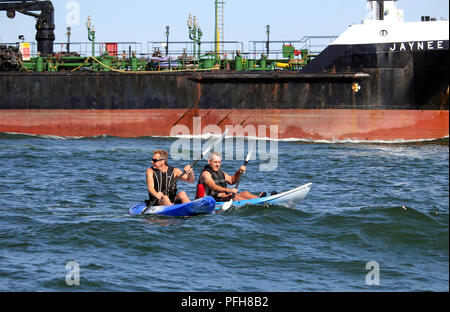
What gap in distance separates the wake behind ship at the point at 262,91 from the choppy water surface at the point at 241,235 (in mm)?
5483

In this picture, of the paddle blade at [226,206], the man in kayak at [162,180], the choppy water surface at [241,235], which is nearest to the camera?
the choppy water surface at [241,235]

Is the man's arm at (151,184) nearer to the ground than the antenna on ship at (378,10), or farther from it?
nearer to the ground

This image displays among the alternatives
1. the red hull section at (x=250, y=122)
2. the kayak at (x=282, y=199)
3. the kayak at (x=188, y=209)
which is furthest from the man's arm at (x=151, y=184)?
the red hull section at (x=250, y=122)

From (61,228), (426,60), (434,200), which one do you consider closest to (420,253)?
(434,200)

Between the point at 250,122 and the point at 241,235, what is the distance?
48.6ft

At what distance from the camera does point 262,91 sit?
25.9 m

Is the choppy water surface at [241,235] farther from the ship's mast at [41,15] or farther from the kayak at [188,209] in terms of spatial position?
the ship's mast at [41,15]

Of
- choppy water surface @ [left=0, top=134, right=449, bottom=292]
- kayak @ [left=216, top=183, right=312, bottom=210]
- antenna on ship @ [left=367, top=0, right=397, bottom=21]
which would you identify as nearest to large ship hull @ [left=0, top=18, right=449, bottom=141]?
antenna on ship @ [left=367, top=0, right=397, bottom=21]

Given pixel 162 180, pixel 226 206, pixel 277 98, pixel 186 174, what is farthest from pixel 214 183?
pixel 277 98

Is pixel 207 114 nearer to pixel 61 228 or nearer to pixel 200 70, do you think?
pixel 200 70

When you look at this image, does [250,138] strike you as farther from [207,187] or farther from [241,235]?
[241,235]

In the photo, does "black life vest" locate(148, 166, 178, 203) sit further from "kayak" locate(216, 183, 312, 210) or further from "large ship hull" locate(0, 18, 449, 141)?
"large ship hull" locate(0, 18, 449, 141)

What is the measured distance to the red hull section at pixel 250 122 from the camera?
24.4 m

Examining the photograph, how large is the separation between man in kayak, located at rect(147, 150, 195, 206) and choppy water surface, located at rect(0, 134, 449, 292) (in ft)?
2.00
